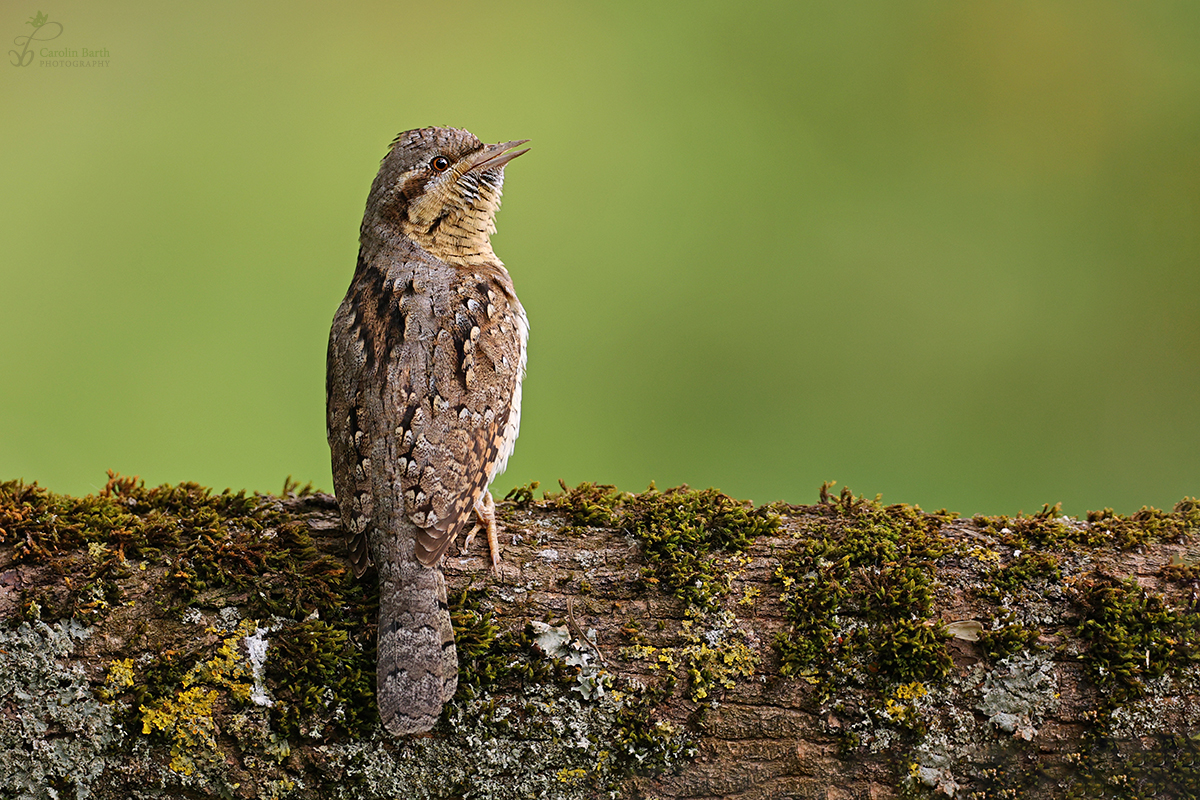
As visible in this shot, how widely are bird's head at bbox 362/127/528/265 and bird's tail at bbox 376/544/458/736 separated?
1855 mm

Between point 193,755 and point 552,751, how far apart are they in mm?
1243

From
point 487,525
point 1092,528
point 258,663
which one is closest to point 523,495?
point 487,525

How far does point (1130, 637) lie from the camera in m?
2.94

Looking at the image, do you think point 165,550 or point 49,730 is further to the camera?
point 165,550

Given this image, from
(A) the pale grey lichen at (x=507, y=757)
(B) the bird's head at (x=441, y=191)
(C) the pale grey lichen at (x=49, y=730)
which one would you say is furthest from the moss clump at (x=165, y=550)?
(B) the bird's head at (x=441, y=191)

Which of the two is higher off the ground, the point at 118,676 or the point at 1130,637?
the point at 1130,637

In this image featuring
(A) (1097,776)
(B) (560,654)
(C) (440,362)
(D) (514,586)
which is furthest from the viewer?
(C) (440,362)

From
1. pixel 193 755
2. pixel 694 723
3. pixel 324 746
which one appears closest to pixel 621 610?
pixel 694 723

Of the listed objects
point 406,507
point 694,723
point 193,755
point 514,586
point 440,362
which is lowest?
point 193,755

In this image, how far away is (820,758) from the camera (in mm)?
2861

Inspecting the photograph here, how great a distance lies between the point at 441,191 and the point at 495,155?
Result: 0.36m

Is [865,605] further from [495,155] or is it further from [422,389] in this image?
[495,155]

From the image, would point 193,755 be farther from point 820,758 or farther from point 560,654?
point 820,758

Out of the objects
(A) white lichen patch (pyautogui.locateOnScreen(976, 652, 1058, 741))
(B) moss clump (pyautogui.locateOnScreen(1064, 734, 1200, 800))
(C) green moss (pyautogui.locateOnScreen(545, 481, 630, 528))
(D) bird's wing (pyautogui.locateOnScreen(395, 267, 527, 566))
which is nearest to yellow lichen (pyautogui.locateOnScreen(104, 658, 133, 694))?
(D) bird's wing (pyautogui.locateOnScreen(395, 267, 527, 566))
